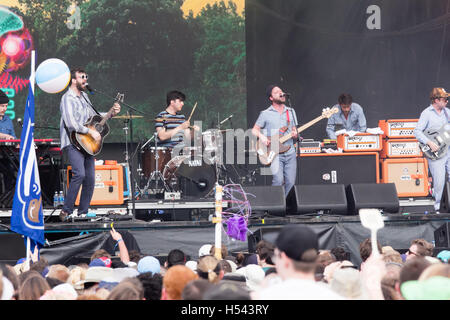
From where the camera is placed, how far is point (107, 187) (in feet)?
35.4

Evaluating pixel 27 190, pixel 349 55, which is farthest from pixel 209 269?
pixel 349 55

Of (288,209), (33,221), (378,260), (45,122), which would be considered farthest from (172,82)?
(378,260)

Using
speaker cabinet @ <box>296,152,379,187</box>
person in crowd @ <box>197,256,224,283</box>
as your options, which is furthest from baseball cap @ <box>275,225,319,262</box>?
speaker cabinet @ <box>296,152,379,187</box>

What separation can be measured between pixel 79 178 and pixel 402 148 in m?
5.73

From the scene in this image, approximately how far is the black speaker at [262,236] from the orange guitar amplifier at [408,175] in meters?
3.65

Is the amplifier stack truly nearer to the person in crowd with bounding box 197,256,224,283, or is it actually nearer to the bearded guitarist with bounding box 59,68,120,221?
the bearded guitarist with bounding box 59,68,120,221

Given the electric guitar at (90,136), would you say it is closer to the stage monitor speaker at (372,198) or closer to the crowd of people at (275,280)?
the crowd of people at (275,280)

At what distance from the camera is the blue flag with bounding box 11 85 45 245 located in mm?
6594

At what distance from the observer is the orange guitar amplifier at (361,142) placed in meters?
11.3

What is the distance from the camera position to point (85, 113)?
29.6 feet

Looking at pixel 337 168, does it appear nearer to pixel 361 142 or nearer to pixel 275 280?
pixel 361 142

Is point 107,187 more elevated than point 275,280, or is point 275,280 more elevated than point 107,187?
point 107,187

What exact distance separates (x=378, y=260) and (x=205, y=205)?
20.8ft
